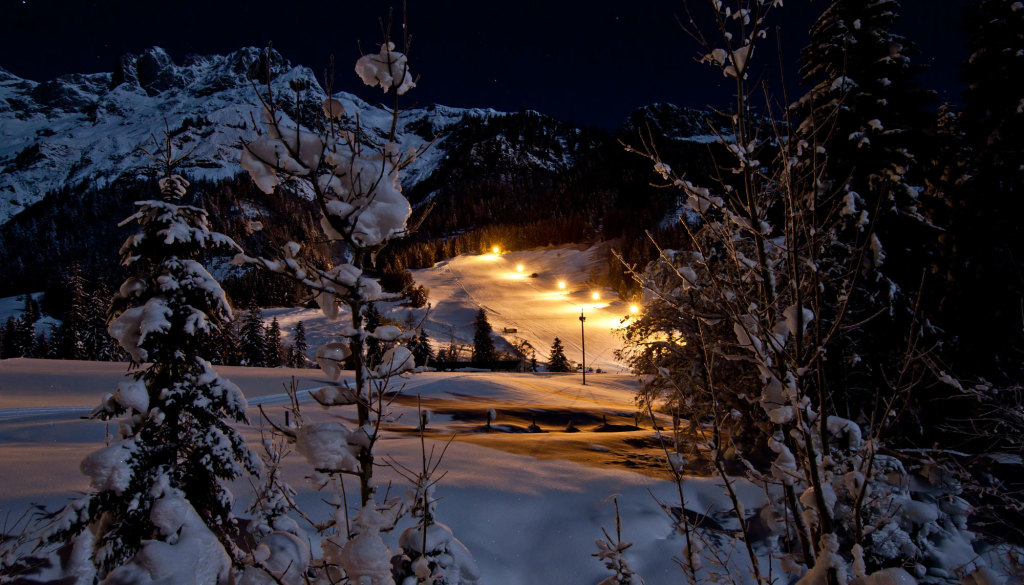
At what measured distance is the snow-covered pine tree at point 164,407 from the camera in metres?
4.61

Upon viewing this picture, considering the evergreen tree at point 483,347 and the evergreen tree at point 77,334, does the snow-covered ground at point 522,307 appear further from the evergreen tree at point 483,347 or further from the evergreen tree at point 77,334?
the evergreen tree at point 77,334

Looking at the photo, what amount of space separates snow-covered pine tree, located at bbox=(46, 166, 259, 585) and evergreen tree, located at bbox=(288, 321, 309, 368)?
37.8 metres

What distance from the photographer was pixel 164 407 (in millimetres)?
5258

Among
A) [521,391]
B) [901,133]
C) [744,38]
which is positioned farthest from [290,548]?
[521,391]

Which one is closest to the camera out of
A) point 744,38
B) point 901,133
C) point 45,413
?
point 744,38

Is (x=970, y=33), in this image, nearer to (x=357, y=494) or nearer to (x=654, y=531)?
(x=654, y=531)

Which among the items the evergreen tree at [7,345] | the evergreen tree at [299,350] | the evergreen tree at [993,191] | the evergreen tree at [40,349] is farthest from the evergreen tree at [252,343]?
the evergreen tree at [993,191]

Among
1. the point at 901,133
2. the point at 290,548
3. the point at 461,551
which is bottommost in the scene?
the point at 461,551

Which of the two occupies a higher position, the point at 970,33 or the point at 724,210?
the point at 970,33

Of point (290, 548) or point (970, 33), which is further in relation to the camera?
point (970, 33)

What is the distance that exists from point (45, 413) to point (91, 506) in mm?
11052

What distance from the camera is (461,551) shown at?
4738 millimetres

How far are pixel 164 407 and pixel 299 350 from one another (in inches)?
1699

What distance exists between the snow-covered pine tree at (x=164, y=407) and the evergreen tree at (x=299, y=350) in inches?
1486
